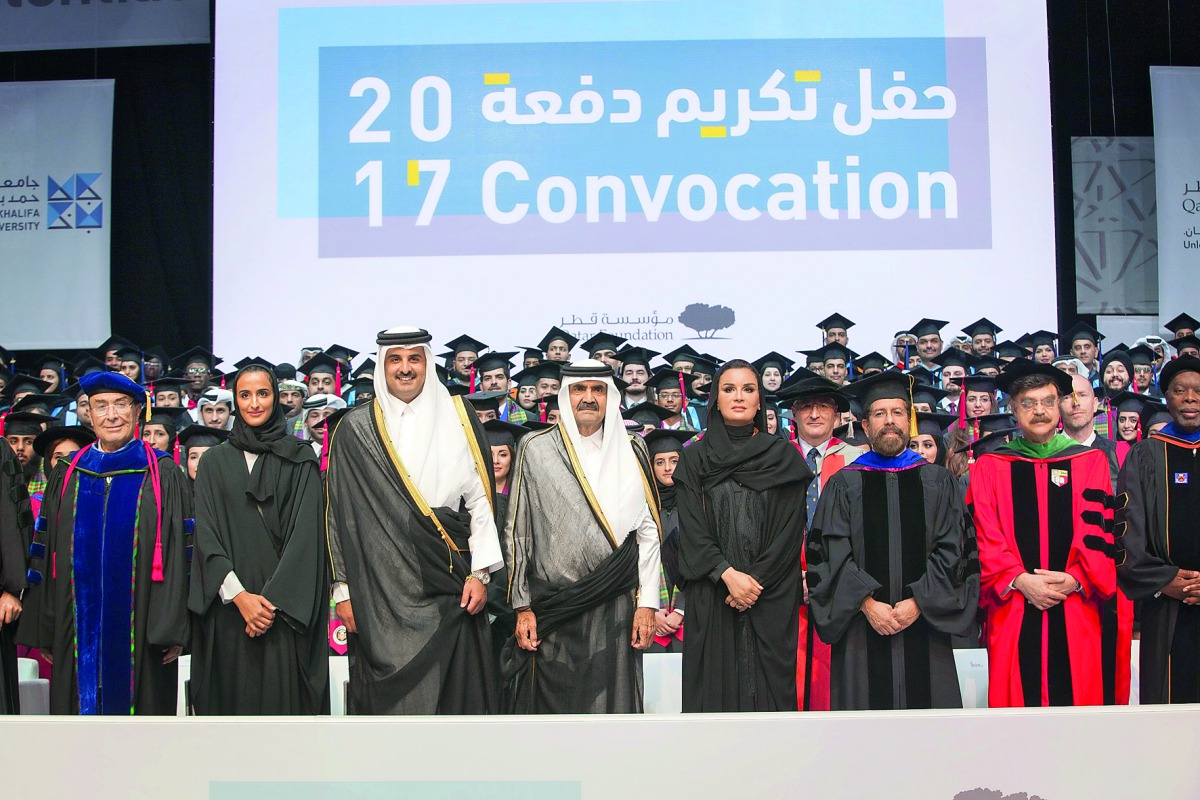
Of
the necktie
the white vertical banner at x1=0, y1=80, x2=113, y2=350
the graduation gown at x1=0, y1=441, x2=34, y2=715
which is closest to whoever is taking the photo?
the graduation gown at x1=0, y1=441, x2=34, y2=715

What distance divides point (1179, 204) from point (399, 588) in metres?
8.10

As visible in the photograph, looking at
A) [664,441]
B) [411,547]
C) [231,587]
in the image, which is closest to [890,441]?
[664,441]

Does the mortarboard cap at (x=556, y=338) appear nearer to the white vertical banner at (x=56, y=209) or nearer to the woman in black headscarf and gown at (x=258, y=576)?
the woman in black headscarf and gown at (x=258, y=576)

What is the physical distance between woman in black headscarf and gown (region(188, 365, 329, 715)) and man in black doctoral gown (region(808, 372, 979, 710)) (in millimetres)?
1706

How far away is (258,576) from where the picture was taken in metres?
3.63

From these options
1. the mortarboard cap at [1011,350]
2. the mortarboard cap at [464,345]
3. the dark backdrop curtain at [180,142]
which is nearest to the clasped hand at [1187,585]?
the mortarboard cap at [1011,350]

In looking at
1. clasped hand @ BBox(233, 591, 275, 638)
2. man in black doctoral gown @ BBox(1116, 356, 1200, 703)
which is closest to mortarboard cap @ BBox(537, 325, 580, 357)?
clasped hand @ BBox(233, 591, 275, 638)

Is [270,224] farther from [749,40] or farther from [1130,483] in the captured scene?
[1130,483]

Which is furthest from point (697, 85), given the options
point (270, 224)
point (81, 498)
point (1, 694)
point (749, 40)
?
point (1, 694)

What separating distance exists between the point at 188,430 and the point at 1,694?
70.1 inches

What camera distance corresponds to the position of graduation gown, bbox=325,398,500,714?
138 inches

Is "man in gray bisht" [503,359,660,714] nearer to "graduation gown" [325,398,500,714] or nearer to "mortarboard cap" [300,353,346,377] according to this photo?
"graduation gown" [325,398,500,714]

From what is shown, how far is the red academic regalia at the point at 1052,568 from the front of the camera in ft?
11.8

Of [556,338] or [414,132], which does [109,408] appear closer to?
[556,338]
